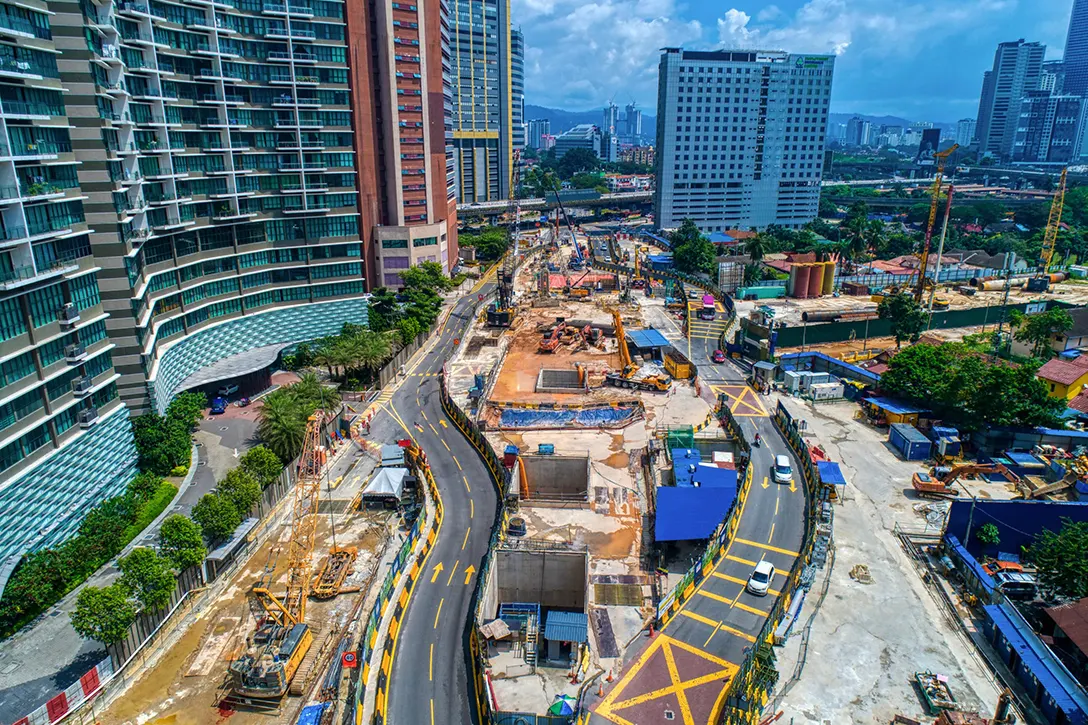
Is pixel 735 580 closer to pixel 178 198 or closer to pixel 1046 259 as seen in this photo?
pixel 178 198

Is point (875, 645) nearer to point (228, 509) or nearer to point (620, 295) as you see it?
point (228, 509)

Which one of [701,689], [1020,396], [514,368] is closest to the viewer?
[701,689]

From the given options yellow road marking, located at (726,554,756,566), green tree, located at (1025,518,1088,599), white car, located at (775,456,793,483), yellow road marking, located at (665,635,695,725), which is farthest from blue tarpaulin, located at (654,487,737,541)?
green tree, located at (1025,518,1088,599)

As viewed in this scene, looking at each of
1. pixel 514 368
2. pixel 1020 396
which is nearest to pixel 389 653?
pixel 514 368

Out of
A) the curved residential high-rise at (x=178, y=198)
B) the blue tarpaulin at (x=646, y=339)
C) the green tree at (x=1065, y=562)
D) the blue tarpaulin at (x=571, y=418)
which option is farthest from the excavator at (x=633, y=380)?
the green tree at (x=1065, y=562)

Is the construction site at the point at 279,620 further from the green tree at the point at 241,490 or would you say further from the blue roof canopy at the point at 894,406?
the blue roof canopy at the point at 894,406

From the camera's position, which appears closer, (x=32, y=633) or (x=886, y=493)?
(x=32, y=633)

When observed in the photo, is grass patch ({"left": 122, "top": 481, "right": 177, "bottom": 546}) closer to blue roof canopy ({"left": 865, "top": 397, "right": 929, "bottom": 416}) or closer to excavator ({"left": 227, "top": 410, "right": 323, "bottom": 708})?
excavator ({"left": 227, "top": 410, "right": 323, "bottom": 708})

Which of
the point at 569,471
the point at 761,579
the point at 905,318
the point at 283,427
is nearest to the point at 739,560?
the point at 761,579
